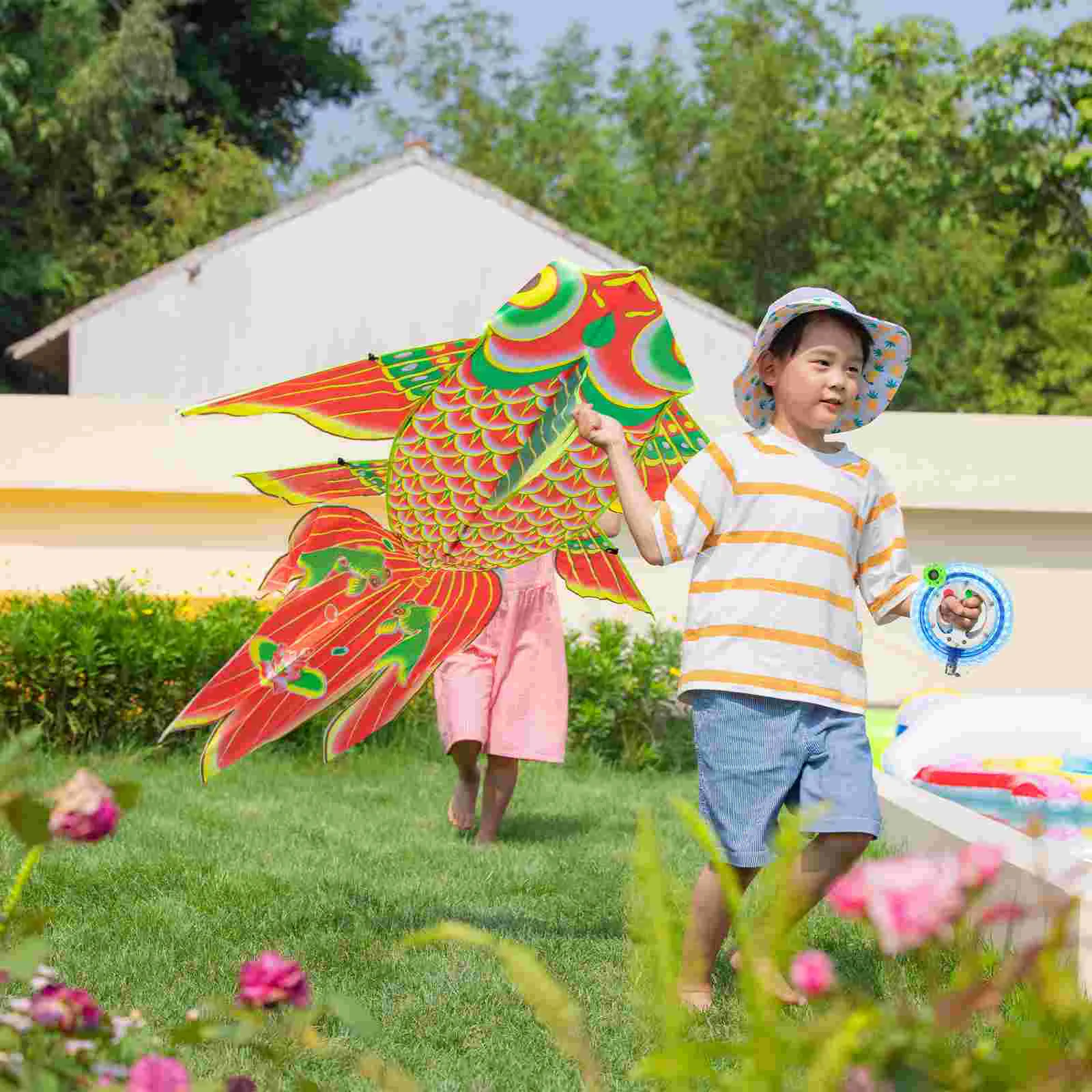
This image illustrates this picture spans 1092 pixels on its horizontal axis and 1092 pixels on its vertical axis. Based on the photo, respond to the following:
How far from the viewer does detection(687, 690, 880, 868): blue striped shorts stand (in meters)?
3.15

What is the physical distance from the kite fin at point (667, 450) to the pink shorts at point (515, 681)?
4.05 ft

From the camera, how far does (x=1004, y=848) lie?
3.80 metres

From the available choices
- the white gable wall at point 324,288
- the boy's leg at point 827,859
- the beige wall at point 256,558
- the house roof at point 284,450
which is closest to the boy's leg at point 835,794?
the boy's leg at point 827,859

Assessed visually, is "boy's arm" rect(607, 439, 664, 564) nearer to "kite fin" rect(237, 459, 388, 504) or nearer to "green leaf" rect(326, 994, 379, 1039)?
"kite fin" rect(237, 459, 388, 504)

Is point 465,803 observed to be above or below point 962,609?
below

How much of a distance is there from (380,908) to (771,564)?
1.56 m

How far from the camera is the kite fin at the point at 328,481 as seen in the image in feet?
12.6

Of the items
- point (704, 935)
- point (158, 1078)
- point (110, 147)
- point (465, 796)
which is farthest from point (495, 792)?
point (110, 147)

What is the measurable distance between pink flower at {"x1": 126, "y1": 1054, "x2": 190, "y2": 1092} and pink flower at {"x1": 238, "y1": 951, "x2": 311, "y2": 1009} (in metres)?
0.16

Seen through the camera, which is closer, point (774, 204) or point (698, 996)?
point (698, 996)

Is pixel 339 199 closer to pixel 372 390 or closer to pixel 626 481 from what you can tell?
pixel 372 390

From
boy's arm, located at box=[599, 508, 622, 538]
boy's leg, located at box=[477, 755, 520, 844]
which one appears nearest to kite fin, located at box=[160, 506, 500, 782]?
boy's arm, located at box=[599, 508, 622, 538]

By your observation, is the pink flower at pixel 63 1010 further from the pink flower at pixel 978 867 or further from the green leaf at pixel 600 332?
the green leaf at pixel 600 332

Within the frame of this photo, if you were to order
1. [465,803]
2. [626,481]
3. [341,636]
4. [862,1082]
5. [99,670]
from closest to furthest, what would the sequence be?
[862,1082]
[626,481]
[341,636]
[465,803]
[99,670]
